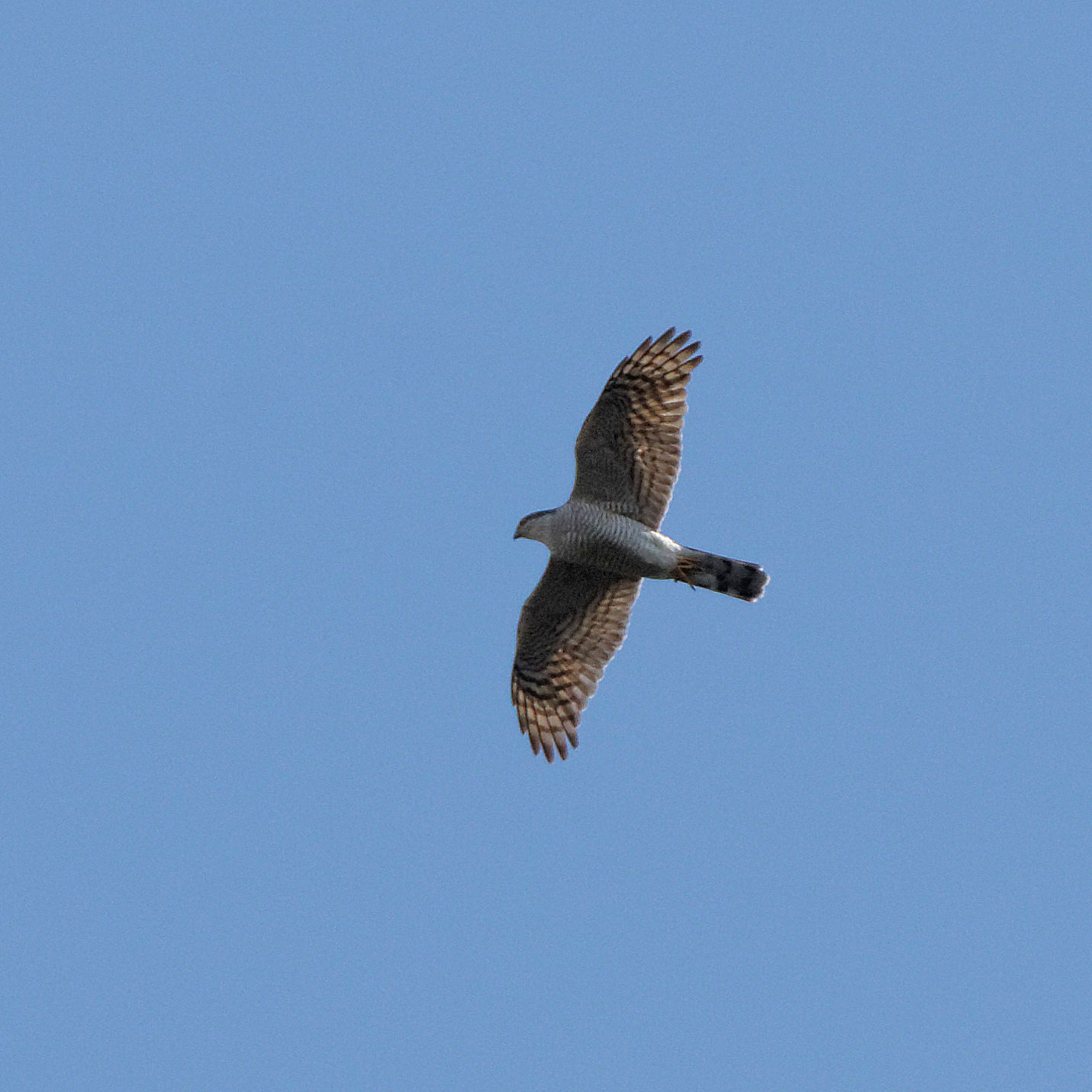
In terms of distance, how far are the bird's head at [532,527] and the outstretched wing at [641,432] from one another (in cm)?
60

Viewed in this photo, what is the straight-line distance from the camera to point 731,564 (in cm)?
1550

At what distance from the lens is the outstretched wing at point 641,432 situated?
50.3 ft

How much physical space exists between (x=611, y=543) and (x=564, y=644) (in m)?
1.33

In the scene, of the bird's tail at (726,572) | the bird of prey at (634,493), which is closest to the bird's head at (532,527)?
the bird of prey at (634,493)

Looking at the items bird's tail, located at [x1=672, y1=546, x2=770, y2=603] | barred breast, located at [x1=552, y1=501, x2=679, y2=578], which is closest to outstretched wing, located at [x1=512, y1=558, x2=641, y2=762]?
barred breast, located at [x1=552, y1=501, x2=679, y2=578]

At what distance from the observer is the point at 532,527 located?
52.3ft

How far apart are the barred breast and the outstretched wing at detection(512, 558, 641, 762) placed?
0.39 m

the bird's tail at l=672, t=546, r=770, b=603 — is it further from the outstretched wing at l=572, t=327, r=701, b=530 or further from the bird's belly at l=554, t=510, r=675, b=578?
the outstretched wing at l=572, t=327, r=701, b=530

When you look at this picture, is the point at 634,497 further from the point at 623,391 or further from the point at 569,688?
the point at 569,688

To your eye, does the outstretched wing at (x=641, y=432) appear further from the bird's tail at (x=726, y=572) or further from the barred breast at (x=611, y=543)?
the bird's tail at (x=726, y=572)

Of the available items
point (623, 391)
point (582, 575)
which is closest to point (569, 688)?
point (582, 575)

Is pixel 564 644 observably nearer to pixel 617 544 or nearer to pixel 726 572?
pixel 617 544

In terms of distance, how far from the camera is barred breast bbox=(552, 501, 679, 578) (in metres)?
15.4

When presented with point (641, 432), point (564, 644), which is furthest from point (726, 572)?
point (564, 644)
